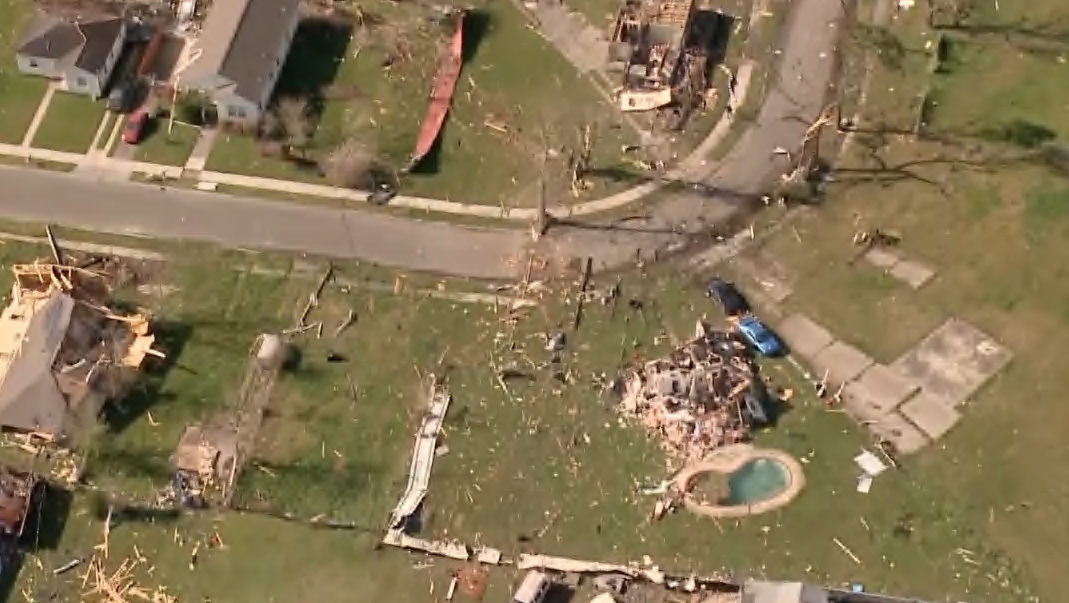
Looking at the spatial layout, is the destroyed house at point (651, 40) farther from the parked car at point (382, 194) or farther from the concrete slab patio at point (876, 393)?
the concrete slab patio at point (876, 393)

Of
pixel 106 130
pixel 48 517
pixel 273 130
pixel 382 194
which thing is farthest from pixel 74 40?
pixel 48 517

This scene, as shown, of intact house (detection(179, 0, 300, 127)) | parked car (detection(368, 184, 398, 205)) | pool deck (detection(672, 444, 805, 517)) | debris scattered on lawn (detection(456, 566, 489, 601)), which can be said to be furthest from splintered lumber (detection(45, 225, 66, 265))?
pool deck (detection(672, 444, 805, 517))

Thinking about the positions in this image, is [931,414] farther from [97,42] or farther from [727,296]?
[97,42]

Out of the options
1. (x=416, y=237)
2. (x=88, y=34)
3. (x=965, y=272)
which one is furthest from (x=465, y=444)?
(x=88, y=34)

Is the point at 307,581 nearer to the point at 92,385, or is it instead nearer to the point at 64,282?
the point at 92,385

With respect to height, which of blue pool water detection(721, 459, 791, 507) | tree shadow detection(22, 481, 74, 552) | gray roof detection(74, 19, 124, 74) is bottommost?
tree shadow detection(22, 481, 74, 552)

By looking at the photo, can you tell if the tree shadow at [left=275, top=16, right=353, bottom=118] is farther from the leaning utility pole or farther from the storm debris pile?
the leaning utility pole
